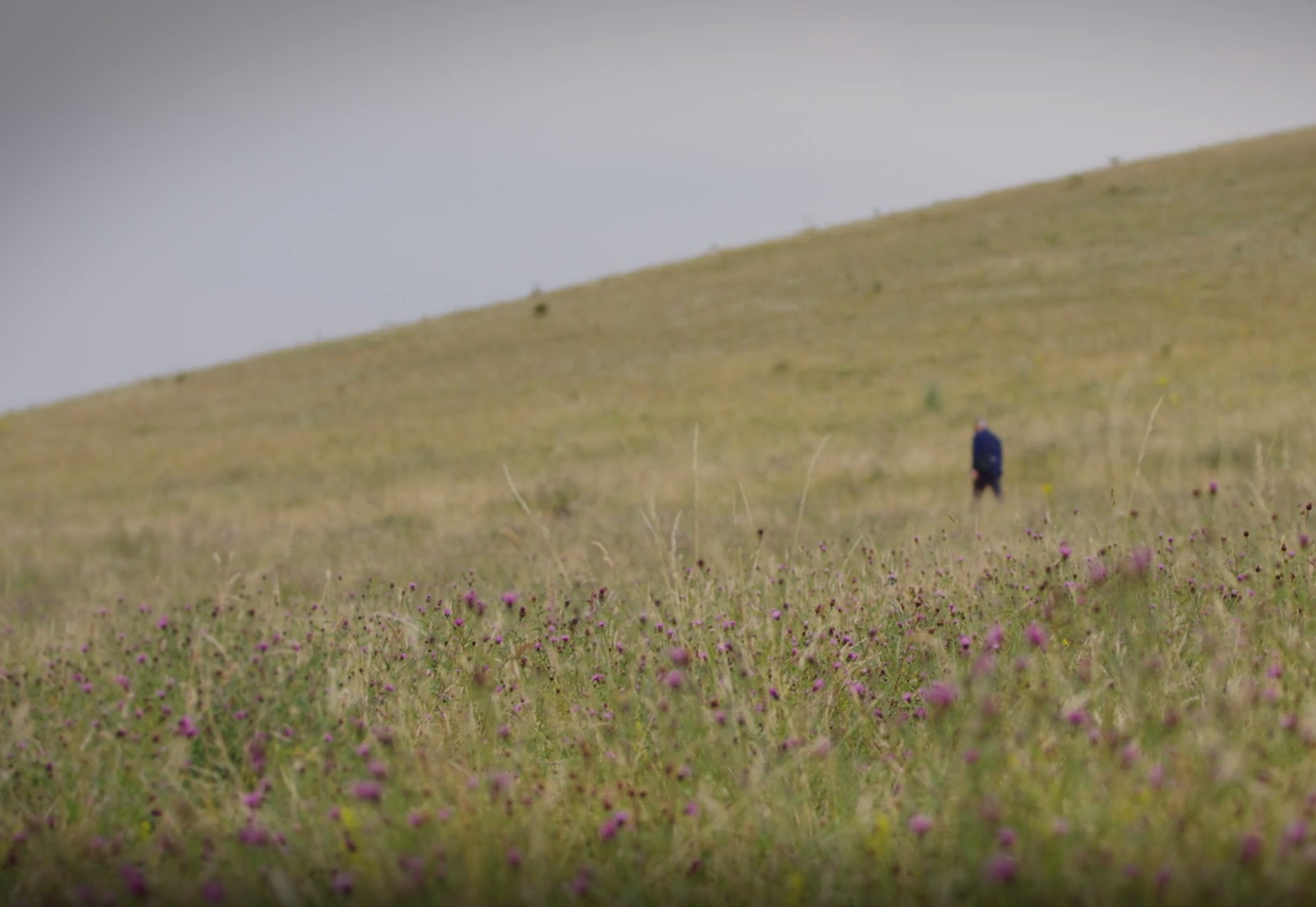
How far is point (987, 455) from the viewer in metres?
12.2

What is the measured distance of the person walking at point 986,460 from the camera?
477 inches

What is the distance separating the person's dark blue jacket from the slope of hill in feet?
1.64

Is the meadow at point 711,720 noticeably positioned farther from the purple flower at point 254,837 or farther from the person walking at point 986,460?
the person walking at point 986,460

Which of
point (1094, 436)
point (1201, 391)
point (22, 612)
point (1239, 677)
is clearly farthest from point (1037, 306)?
point (1239, 677)

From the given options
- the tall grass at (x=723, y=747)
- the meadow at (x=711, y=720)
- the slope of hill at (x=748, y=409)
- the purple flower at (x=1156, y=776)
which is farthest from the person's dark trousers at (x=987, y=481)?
the purple flower at (x=1156, y=776)

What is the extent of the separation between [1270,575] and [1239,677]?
55.0 inches

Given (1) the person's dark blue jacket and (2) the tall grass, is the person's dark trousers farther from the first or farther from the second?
(2) the tall grass

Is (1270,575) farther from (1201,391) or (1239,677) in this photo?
(1201,391)

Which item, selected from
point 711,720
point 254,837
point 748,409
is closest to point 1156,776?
point 711,720

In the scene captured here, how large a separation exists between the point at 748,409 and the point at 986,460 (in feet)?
31.6

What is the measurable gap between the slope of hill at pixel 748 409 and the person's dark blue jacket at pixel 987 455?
1.64 ft

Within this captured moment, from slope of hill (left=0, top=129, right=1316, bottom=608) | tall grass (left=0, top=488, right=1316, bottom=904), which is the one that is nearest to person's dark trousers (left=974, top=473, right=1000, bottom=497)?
slope of hill (left=0, top=129, right=1316, bottom=608)

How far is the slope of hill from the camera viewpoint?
12.7 meters

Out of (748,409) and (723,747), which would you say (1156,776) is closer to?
(723,747)
